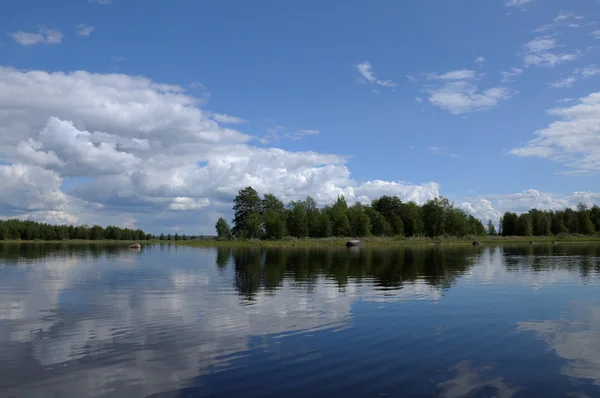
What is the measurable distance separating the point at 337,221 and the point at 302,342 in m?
153

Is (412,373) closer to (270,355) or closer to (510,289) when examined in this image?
(270,355)

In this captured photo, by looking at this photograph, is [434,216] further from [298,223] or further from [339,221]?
[298,223]

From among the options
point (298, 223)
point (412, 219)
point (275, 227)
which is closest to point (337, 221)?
point (298, 223)

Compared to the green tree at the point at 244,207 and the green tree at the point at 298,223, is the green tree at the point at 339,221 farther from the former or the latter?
the green tree at the point at 244,207

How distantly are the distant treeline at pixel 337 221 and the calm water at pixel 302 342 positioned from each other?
132991mm

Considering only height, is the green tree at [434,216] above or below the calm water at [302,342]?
above

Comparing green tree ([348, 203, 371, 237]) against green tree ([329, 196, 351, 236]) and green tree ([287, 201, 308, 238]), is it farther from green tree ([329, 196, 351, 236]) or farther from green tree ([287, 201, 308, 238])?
green tree ([287, 201, 308, 238])

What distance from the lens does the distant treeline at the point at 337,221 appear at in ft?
557

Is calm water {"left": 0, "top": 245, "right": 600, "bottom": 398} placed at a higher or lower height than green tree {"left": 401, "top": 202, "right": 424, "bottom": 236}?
lower

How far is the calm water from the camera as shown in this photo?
13281 millimetres

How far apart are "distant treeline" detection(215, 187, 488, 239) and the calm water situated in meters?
133

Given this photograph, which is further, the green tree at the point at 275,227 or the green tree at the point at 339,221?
the green tree at the point at 339,221

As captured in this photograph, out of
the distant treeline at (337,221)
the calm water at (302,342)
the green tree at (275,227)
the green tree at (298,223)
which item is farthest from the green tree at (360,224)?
the calm water at (302,342)

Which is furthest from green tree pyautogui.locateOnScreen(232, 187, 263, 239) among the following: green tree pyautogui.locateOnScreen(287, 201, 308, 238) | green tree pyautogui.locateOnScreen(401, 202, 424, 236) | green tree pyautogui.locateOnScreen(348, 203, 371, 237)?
green tree pyautogui.locateOnScreen(401, 202, 424, 236)
